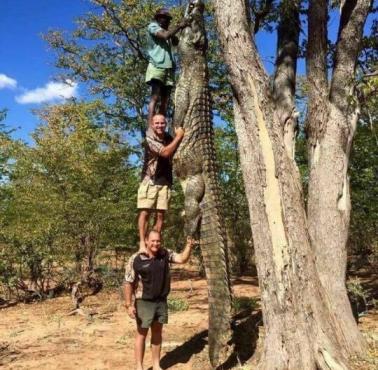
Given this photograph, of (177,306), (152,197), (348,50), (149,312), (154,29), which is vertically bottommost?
(177,306)

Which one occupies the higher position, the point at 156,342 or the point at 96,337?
the point at 156,342

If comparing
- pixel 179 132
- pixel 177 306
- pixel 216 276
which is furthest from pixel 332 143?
pixel 177 306

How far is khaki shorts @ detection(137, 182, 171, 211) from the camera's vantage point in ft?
18.8

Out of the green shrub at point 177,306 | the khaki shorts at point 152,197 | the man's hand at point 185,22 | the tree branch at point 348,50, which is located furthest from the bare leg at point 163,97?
the green shrub at point 177,306

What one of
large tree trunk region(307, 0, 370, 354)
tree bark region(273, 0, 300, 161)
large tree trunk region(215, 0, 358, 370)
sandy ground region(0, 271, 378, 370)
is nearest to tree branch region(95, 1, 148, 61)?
sandy ground region(0, 271, 378, 370)

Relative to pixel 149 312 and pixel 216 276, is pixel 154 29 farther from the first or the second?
pixel 149 312

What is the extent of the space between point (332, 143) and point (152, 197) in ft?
7.09

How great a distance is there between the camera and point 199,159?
5.59 metres

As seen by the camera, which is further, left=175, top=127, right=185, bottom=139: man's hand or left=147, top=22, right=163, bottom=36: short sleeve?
left=147, top=22, right=163, bottom=36: short sleeve

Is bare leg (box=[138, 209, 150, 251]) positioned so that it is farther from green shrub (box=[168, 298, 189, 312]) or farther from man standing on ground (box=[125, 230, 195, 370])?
green shrub (box=[168, 298, 189, 312])

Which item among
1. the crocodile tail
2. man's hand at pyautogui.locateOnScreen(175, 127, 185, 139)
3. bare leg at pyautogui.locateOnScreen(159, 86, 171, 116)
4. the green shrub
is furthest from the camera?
the green shrub

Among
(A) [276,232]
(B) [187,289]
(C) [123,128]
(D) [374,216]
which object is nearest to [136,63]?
(C) [123,128]

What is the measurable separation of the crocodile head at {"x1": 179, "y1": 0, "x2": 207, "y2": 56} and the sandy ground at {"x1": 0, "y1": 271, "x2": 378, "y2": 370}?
3.47m

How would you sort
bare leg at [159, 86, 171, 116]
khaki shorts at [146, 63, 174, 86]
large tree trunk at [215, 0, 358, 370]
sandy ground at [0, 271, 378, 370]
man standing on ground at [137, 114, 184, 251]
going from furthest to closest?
sandy ground at [0, 271, 378, 370] < bare leg at [159, 86, 171, 116] < khaki shorts at [146, 63, 174, 86] < man standing on ground at [137, 114, 184, 251] < large tree trunk at [215, 0, 358, 370]
